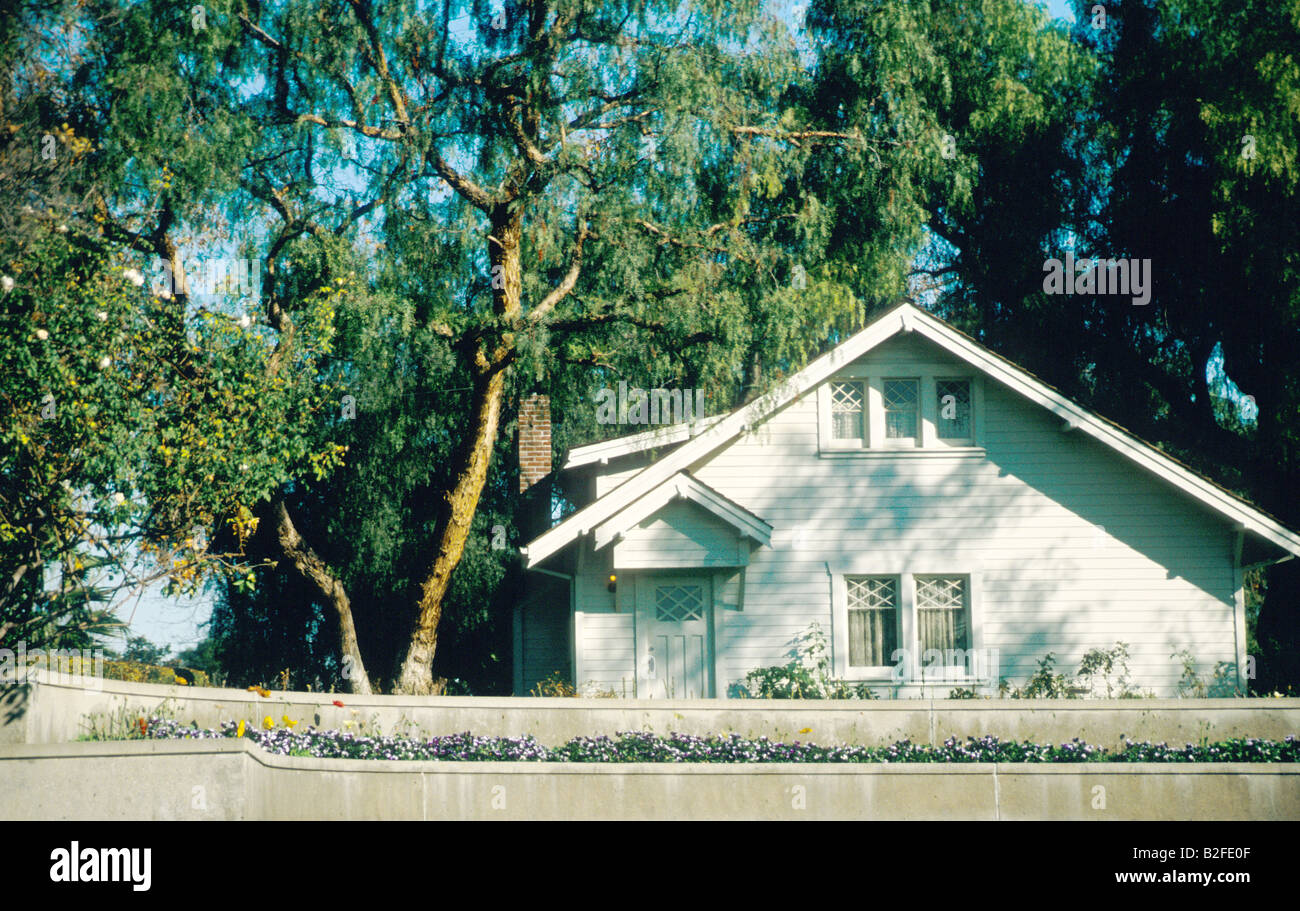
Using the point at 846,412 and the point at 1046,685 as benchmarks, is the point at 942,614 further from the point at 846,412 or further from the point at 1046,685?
the point at 846,412

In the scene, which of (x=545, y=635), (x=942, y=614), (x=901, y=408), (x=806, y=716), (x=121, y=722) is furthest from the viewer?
(x=545, y=635)

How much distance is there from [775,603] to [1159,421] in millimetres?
13287

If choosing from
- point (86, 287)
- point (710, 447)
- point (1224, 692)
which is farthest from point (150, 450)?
point (1224, 692)

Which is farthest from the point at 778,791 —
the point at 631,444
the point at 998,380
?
the point at 998,380

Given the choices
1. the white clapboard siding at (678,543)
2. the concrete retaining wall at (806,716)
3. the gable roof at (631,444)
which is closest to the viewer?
the concrete retaining wall at (806,716)

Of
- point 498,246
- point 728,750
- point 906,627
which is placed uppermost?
point 498,246

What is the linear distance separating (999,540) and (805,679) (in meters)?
3.80

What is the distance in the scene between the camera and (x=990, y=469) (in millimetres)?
20031

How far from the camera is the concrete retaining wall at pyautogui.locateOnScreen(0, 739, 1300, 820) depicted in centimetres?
1242

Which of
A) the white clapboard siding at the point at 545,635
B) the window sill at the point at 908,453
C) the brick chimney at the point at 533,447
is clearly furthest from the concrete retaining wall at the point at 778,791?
the brick chimney at the point at 533,447

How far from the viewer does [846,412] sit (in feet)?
66.6

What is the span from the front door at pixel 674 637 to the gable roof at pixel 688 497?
5.26 feet

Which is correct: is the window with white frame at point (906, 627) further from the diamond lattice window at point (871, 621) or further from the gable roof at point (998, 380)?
the gable roof at point (998, 380)

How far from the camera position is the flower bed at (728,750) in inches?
557
